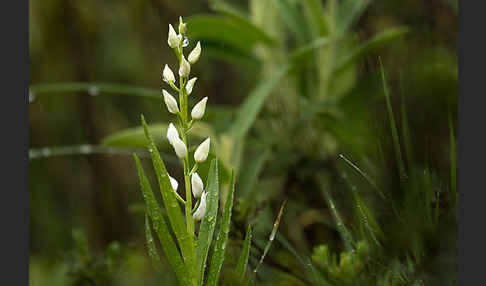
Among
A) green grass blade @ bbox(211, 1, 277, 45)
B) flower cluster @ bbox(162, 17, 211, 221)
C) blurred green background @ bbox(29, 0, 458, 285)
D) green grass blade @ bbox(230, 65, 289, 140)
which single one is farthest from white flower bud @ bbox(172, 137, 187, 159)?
green grass blade @ bbox(211, 1, 277, 45)

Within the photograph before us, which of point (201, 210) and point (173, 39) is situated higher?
point (173, 39)

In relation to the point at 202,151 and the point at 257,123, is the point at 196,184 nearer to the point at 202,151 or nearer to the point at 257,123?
the point at 202,151

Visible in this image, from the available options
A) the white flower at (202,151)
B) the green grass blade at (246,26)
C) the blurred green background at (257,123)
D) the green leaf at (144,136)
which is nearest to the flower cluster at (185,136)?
the white flower at (202,151)

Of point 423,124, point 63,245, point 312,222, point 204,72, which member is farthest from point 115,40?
point 423,124

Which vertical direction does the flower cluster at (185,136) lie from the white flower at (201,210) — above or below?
above

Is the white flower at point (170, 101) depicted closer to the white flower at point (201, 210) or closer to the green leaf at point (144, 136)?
the white flower at point (201, 210)

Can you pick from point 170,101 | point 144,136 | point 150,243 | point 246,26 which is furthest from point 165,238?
point 246,26

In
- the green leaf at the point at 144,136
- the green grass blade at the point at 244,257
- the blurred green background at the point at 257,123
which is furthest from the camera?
the green leaf at the point at 144,136
